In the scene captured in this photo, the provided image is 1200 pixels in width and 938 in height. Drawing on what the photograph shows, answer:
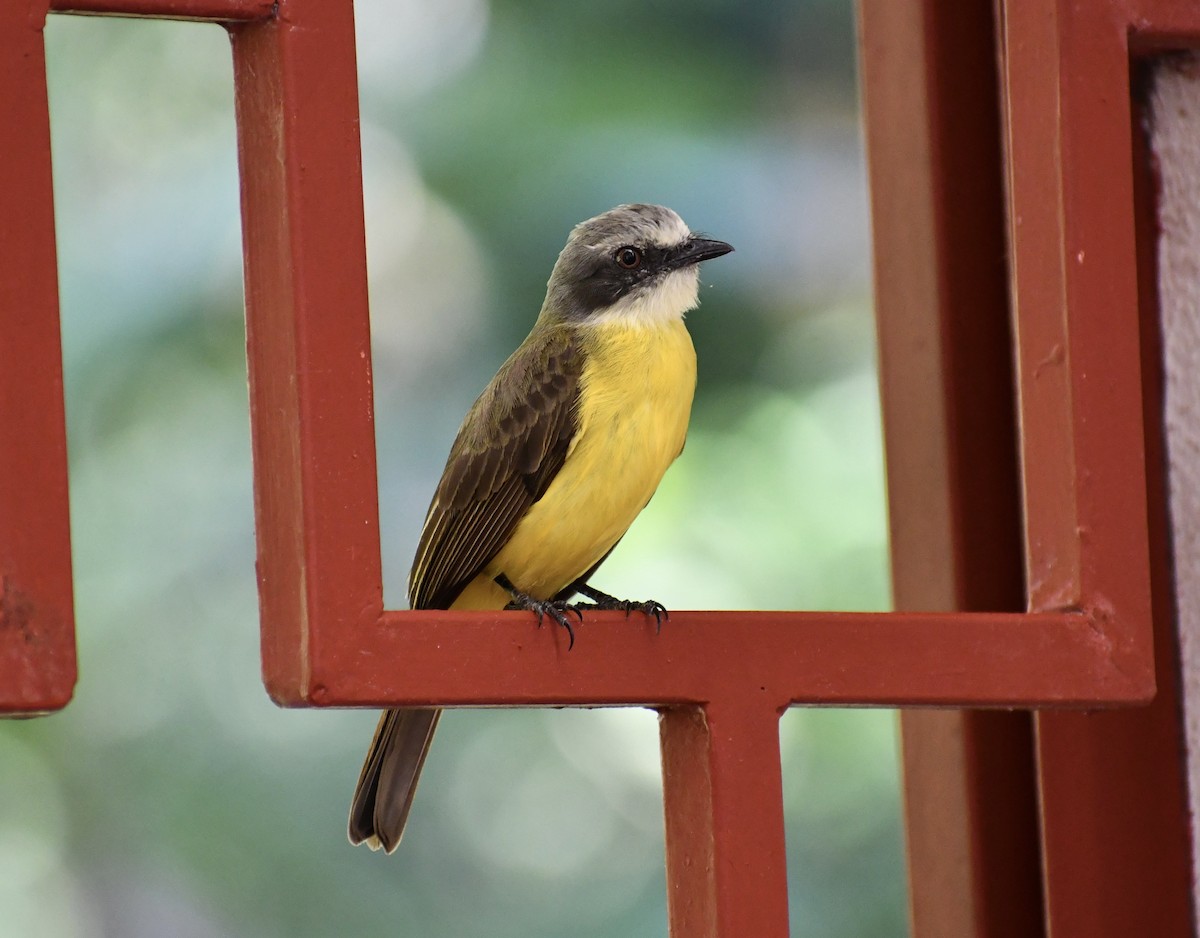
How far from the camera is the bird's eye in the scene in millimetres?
3936

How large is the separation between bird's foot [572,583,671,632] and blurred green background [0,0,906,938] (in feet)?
3.01

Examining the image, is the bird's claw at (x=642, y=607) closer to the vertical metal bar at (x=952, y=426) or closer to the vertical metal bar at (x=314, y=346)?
the vertical metal bar at (x=314, y=346)

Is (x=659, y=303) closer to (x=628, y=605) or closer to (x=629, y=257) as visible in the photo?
(x=629, y=257)

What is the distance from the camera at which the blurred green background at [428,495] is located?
5055 millimetres

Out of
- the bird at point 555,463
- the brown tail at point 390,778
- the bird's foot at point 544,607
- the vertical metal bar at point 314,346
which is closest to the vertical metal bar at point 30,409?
the vertical metal bar at point 314,346

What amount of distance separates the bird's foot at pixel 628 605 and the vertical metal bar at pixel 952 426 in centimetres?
56

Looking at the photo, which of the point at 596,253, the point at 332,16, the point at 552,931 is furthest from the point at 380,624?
the point at 552,931

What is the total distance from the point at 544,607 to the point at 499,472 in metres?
0.86

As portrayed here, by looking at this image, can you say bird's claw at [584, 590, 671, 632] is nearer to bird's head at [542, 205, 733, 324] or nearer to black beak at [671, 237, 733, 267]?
bird's head at [542, 205, 733, 324]

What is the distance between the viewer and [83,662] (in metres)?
5.16

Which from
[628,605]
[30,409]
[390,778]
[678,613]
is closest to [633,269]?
[628,605]

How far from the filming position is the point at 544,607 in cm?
262

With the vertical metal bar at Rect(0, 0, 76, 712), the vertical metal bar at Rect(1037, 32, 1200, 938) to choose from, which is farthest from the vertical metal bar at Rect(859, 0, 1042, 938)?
the vertical metal bar at Rect(0, 0, 76, 712)

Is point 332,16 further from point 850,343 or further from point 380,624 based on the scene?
point 850,343
